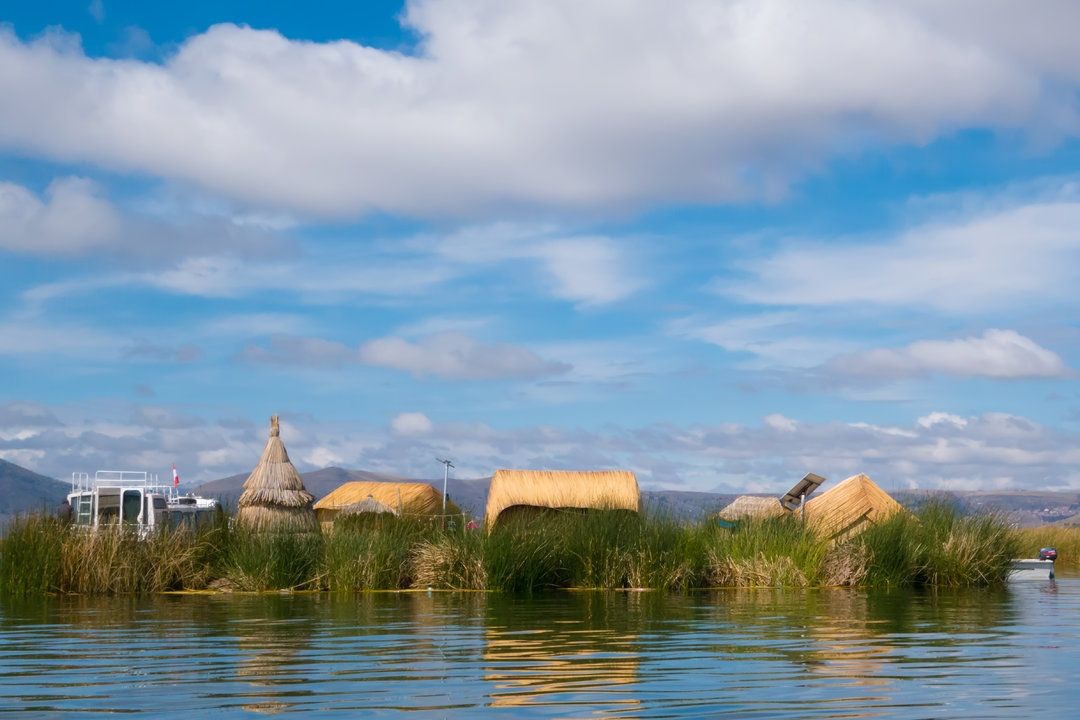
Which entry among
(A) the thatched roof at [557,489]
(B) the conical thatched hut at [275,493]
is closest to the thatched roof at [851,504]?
(A) the thatched roof at [557,489]

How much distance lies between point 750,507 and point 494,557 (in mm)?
16471

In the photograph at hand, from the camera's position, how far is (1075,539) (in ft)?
145

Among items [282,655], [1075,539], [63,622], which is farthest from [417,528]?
[1075,539]

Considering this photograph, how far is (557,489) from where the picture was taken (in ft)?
108

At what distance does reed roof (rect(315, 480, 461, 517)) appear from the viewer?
123ft

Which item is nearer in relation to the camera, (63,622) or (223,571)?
(63,622)

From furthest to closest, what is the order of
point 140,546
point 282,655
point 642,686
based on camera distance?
1. point 140,546
2. point 282,655
3. point 642,686

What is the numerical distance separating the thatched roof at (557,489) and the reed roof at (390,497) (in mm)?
4299

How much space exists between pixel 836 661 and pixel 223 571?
1557 centimetres

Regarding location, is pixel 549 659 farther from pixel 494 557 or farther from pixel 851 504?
pixel 851 504

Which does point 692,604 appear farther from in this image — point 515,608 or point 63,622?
point 63,622

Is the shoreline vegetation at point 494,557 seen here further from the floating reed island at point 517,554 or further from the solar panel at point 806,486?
the solar panel at point 806,486

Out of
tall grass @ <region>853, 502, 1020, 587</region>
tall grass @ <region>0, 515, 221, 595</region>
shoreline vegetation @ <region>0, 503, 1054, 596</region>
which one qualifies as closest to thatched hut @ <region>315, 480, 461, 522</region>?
shoreline vegetation @ <region>0, 503, 1054, 596</region>

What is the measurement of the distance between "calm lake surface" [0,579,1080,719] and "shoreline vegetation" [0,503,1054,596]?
299 centimetres
